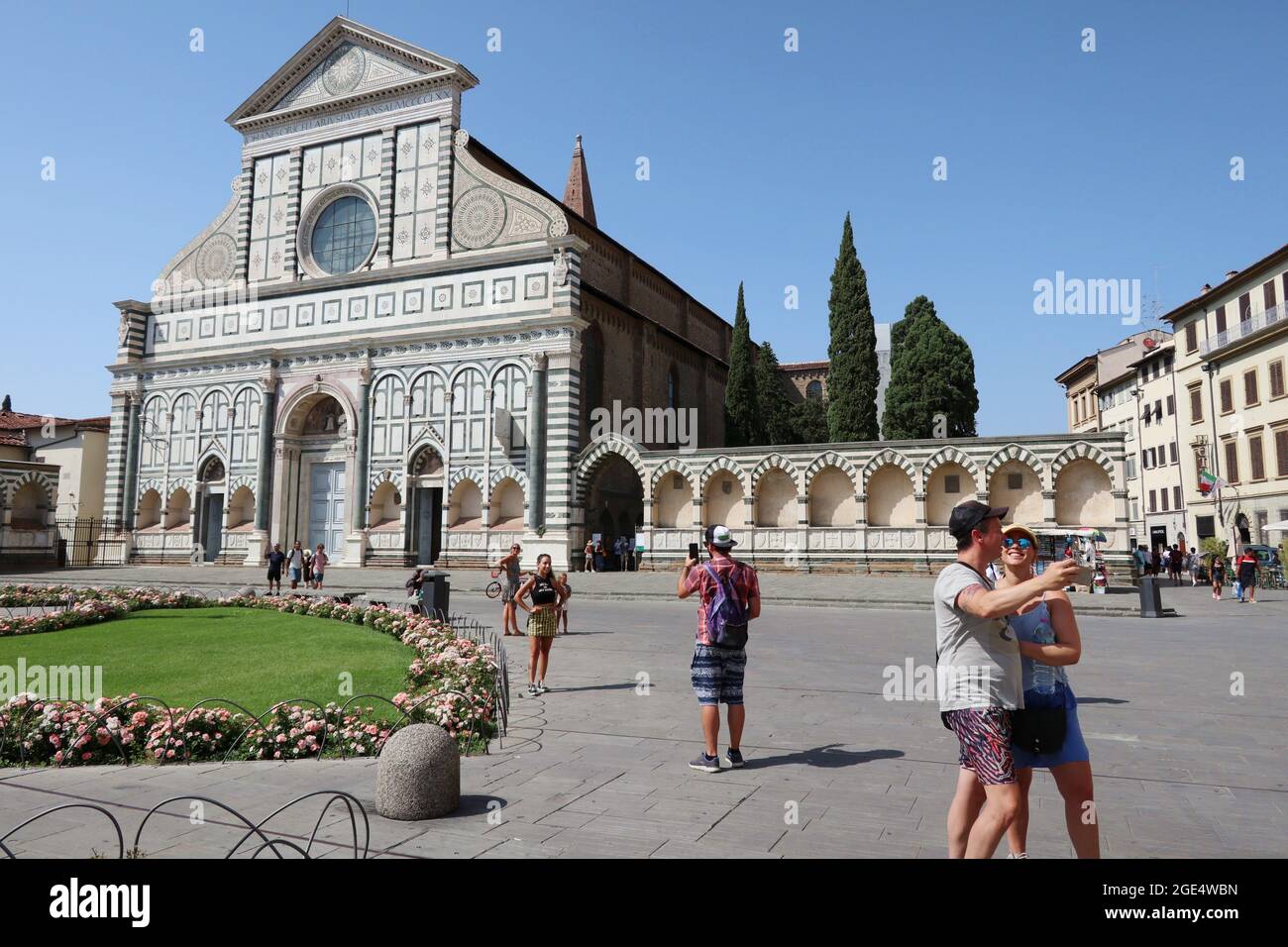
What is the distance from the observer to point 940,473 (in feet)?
98.2

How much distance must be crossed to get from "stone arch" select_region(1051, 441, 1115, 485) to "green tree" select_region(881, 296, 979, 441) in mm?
11208

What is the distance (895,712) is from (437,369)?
96.4 ft

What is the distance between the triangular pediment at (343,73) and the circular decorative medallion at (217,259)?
5667 millimetres

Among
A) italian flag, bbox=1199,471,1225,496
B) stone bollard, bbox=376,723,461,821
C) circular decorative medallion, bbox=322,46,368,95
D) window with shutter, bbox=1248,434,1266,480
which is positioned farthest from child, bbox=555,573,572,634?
window with shutter, bbox=1248,434,1266,480

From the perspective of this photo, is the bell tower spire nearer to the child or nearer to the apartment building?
the apartment building

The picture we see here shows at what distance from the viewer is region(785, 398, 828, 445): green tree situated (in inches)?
2030

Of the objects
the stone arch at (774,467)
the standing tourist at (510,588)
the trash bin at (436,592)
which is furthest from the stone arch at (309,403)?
the standing tourist at (510,588)

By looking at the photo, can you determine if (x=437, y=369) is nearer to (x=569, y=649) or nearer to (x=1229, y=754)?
(x=569, y=649)

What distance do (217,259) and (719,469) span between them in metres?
27.5

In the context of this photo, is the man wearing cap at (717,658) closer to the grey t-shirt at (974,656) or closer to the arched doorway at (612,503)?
the grey t-shirt at (974,656)

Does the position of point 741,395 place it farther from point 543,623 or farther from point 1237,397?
point 543,623

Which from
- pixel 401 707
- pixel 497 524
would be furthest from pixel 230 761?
pixel 497 524

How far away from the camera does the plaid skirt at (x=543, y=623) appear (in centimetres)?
950

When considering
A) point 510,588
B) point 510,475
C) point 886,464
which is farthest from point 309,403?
point 510,588
